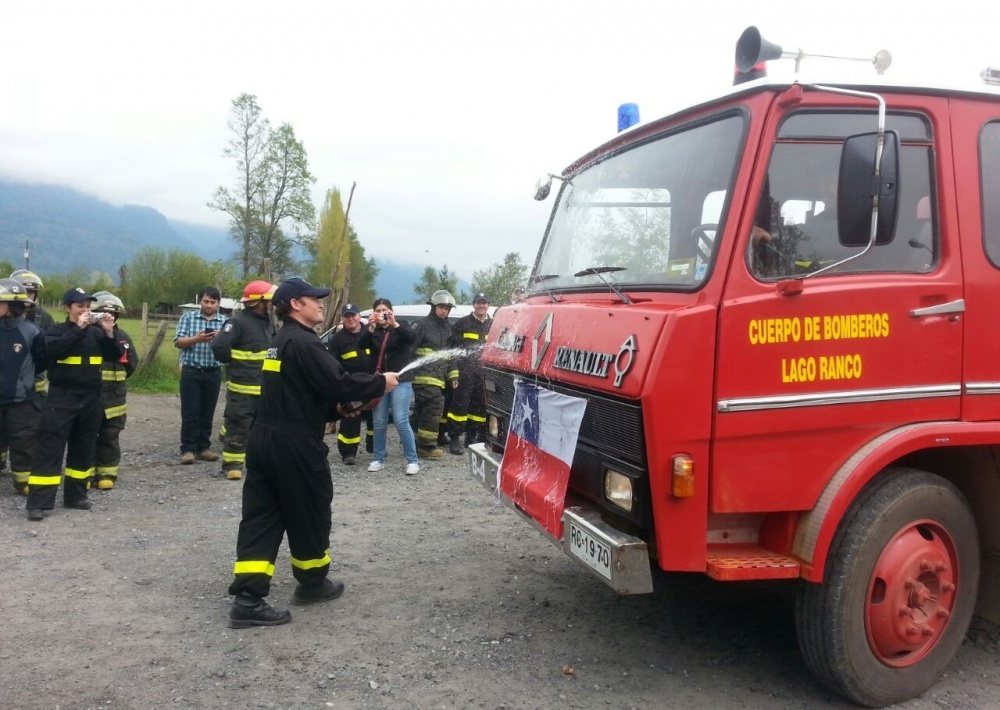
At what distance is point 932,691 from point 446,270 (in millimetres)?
82214

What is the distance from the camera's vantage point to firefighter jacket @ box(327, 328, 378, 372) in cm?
820

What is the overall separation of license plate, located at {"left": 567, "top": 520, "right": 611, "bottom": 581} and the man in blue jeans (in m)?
6.06

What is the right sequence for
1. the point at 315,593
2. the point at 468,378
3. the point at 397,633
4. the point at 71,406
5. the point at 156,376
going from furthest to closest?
the point at 156,376 < the point at 468,378 < the point at 71,406 < the point at 315,593 < the point at 397,633

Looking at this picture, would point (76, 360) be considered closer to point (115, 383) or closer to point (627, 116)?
point (115, 383)

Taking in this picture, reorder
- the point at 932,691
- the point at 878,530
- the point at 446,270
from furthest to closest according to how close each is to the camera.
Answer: the point at 446,270 < the point at 932,691 < the point at 878,530

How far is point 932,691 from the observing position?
11.3 feet

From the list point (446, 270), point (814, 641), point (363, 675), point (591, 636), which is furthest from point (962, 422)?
point (446, 270)

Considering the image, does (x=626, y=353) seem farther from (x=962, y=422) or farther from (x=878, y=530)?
(x=962, y=422)

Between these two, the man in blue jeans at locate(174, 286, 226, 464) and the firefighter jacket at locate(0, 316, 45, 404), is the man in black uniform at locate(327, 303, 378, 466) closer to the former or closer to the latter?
the man in blue jeans at locate(174, 286, 226, 464)

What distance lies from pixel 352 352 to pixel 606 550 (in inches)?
226

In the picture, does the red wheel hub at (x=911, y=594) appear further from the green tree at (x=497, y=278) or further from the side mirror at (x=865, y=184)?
the green tree at (x=497, y=278)

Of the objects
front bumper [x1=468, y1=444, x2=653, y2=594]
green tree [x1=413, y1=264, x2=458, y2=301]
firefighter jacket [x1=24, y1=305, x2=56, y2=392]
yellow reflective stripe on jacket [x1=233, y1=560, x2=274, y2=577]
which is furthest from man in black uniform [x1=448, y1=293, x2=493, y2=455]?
green tree [x1=413, y1=264, x2=458, y2=301]

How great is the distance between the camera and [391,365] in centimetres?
865

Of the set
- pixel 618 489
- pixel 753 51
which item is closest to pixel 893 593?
pixel 618 489
